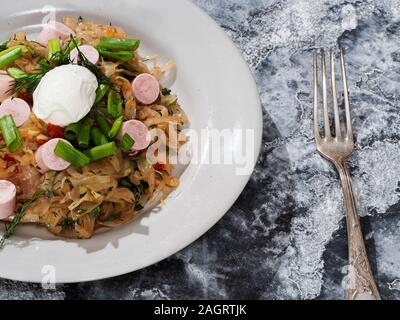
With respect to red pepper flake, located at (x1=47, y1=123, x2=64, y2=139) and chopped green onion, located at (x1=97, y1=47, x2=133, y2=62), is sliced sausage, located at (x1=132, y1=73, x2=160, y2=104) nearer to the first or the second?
chopped green onion, located at (x1=97, y1=47, x2=133, y2=62)

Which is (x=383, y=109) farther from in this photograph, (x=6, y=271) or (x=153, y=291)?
(x=6, y=271)

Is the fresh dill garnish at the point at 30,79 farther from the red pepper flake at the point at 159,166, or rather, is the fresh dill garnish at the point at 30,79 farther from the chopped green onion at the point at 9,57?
the red pepper flake at the point at 159,166

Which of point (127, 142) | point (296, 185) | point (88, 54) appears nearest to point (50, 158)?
point (127, 142)

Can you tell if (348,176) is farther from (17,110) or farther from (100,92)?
(17,110)

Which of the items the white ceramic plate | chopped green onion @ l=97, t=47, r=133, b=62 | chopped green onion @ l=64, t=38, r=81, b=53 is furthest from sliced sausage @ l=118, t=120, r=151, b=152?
chopped green onion @ l=64, t=38, r=81, b=53
